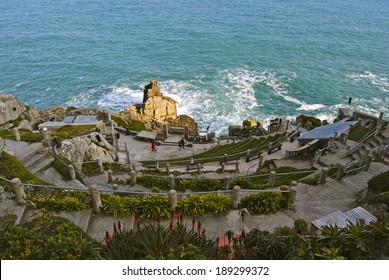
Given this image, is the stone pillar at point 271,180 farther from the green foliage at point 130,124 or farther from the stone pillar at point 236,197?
the green foliage at point 130,124

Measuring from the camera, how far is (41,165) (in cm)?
1911

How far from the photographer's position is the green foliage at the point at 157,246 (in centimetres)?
924

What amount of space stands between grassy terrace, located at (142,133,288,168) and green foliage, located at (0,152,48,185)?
11171 mm

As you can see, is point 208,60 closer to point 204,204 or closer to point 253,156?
point 253,156

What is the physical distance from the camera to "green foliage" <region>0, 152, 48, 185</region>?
603 inches

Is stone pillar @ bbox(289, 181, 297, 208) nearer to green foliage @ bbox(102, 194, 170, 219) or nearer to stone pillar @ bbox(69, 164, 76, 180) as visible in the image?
green foliage @ bbox(102, 194, 170, 219)

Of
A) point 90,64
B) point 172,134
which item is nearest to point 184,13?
point 90,64

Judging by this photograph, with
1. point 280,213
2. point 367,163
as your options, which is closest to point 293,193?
point 280,213

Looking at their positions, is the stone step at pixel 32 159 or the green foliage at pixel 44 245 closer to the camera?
the green foliage at pixel 44 245

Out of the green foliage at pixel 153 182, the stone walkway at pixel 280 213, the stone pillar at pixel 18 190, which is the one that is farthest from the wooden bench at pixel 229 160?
the stone pillar at pixel 18 190

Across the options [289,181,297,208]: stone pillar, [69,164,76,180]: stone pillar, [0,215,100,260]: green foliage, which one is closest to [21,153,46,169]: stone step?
[69,164,76,180]: stone pillar

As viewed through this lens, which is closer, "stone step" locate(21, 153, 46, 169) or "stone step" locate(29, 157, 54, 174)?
"stone step" locate(29, 157, 54, 174)

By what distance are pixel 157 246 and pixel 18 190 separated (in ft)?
23.6

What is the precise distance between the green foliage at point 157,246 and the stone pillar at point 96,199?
3.16 m
